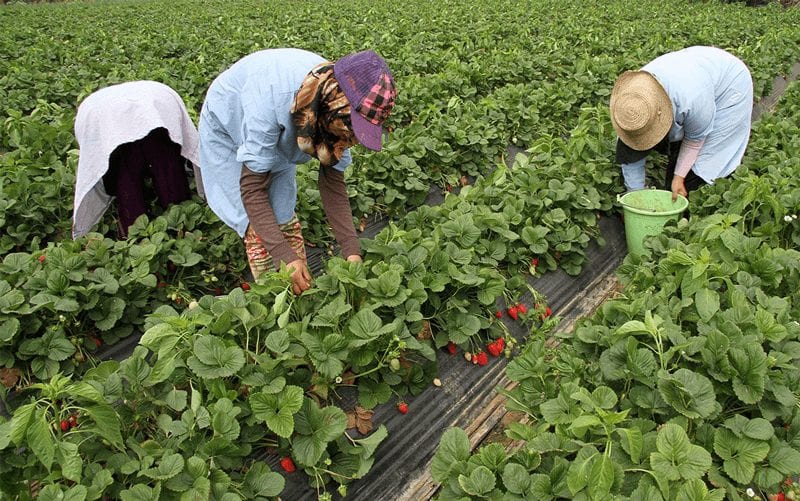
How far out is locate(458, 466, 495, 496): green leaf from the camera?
188 centimetres

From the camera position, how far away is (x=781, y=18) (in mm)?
12195

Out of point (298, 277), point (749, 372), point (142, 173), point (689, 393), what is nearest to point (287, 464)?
point (298, 277)

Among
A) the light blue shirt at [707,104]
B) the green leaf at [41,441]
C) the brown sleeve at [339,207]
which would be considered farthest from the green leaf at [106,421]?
the light blue shirt at [707,104]

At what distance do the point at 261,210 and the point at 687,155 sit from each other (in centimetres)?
289

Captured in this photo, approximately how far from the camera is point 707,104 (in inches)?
143

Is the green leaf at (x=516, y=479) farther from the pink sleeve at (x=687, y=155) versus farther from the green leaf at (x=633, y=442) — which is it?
the pink sleeve at (x=687, y=155)

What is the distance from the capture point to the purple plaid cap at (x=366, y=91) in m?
2.03

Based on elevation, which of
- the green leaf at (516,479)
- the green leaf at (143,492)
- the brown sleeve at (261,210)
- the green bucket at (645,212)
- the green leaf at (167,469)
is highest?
the brown sleeve at (261,210)

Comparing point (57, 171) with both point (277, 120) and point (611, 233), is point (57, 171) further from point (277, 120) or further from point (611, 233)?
point (611, 233)

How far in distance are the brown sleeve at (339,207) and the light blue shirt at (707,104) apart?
214 centimetres

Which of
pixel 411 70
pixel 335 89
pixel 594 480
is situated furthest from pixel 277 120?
pixel 411 70

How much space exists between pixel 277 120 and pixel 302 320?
0.82m

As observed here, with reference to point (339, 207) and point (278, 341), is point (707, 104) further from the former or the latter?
point (278, 341)

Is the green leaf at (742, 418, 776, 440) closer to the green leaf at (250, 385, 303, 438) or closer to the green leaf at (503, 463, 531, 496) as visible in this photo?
the green leaf at (503, 463, 531, 496)
